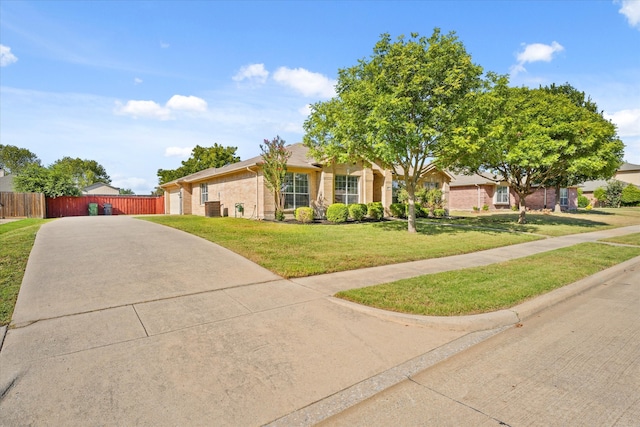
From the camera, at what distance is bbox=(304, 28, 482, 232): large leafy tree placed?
12211 millimetres

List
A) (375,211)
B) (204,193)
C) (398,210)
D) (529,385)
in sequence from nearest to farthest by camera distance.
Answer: (529,385)
(375,211)
(398,210)
(204,193)

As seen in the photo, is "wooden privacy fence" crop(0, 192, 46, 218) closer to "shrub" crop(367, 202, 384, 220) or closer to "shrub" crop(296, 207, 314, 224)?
"shrub" crop(296, 207, 314, 224)

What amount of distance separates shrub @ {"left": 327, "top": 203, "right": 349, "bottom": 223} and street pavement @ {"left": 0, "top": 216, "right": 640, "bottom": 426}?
11.0 metres

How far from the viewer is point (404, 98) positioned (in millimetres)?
12008

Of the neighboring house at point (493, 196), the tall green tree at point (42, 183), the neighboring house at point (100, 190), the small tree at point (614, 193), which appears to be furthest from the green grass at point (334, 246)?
the neighboring house at point (100, 190)

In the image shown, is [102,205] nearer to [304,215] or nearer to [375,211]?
[304,215]

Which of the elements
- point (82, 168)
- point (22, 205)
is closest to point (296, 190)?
point (22, 205)

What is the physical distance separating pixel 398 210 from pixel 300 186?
23.3ft

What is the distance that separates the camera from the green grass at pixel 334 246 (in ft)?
25.8

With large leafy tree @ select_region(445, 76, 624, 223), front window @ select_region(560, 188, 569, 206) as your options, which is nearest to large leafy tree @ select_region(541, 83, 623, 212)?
large leafy tree @ select_region(445, 76, 624, 223)

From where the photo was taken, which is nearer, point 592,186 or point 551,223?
point 551,223

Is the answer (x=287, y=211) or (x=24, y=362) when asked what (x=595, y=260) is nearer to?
(x=24, y=362)

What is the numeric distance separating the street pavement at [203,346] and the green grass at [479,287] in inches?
12.0

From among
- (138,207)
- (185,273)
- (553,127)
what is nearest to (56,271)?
(185,273)
